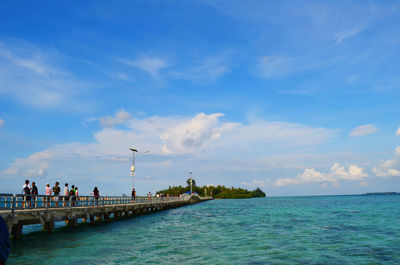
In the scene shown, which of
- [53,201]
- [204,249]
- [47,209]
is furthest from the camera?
[53,201]

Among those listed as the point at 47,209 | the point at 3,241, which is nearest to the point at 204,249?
the point at 47,209

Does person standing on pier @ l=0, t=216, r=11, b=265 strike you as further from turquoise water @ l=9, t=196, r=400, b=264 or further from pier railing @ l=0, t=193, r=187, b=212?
pier railing @ l=0, t=193, r=187, b=212

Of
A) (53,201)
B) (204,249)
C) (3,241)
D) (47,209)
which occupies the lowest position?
(204,249)

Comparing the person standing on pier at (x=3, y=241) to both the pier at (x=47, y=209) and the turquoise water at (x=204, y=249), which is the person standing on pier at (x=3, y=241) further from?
the pier at (x=47, y=209)

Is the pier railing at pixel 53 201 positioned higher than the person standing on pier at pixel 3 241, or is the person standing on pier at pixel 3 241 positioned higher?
the person standing on pier at pixel 3 241

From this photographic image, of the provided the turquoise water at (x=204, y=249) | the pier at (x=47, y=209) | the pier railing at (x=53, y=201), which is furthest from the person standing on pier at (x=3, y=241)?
the pier railing at (x=53, y=201)

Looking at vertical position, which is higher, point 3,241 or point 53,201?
point 3,241

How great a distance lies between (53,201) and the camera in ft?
74.6

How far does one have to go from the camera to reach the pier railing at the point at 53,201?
61.1 ft

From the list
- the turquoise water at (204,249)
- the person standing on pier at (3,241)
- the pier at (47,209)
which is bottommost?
the turquoise water at (204,249)

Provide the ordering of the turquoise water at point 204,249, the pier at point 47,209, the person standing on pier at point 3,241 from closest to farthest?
the person standing on pier at point 3,241 < the turquoise water at point 204,249 < the pier at point 47,209

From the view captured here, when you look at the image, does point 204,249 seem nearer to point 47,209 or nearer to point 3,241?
point 47,209

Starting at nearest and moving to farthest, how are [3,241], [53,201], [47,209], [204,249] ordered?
[3,241] → [204,249] → [47,209] → [53,201]

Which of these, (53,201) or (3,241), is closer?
(3,241)
